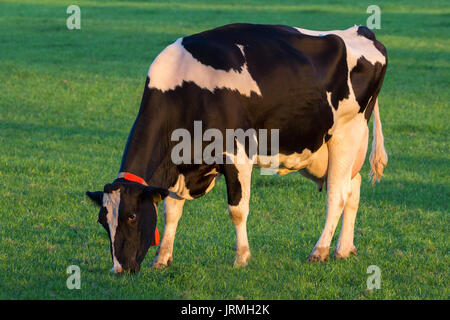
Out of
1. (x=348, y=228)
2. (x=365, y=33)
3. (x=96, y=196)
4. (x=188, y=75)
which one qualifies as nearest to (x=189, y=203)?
(x=348, y=228)

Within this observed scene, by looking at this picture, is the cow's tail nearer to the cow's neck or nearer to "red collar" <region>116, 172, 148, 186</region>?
the cow's neck

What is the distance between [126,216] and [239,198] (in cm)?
127

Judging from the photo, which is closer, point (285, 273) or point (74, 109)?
point (285, 273)

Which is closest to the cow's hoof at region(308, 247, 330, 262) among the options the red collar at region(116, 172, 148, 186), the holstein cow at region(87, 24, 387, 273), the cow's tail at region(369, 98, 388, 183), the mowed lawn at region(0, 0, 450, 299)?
the holstein cow at region(87, 24, 387, 273)

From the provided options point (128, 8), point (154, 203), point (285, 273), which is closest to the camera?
point (154, 203)

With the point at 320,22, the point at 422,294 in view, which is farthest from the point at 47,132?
the point at 320,22

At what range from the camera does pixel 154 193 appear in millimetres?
6406

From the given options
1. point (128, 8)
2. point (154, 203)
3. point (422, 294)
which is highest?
point (154, 203)

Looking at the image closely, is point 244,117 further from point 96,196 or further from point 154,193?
point 96,196

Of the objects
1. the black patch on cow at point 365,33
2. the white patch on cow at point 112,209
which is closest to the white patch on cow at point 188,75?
the white patch on cow at point 112,209

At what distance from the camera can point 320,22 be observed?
25.8 meters

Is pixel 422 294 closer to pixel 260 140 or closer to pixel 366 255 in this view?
pixel 366 255

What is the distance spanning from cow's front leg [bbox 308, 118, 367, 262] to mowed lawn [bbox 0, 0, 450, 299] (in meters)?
0.41

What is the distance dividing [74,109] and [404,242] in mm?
9033
